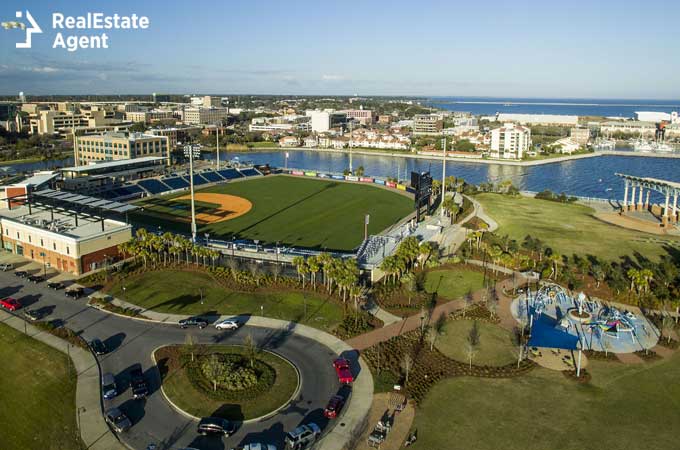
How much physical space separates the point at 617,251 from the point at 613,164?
110 metres

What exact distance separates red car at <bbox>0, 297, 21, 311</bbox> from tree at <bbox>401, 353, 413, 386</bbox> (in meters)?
31.3

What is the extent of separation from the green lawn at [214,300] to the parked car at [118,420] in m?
14.4

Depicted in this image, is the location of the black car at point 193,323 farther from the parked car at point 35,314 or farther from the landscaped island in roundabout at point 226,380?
the parked car at point 35,314

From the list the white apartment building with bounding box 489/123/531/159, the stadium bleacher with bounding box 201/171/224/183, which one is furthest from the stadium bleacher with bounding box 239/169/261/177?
the white apartment building with bounding box 489/123/531/159

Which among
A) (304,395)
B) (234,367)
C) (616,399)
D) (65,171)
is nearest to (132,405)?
(234,367)

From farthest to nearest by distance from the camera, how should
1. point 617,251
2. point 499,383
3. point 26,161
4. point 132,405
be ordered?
1. point 26,161
2. point 617,251
3. point 499,383
4. point 132,405

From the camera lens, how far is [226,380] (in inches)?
1251

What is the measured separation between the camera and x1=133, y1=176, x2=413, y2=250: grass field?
2623 inches

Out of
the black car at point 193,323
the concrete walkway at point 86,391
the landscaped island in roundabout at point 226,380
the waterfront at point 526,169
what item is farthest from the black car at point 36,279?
the waterfront at point 526,169

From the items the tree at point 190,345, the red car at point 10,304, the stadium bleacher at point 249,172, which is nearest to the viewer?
the tree at point 190,345

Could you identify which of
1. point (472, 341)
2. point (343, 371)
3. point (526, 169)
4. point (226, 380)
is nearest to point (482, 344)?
point (472, 341)

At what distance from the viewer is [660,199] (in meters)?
99.2

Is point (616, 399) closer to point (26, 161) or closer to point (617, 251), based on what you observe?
point (617, 251)

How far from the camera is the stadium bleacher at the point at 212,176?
105 meters
